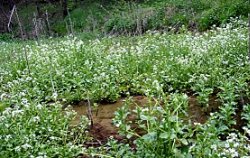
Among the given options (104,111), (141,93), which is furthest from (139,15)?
(104,111)

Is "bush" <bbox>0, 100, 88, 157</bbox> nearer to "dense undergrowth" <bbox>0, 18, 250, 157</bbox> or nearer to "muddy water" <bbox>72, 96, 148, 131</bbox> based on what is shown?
"dense undergrowth" <bbox>0, 18, 250, 157</bbox>

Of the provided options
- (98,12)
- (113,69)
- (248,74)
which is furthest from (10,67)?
(98,12)

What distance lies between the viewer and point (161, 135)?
2.70 m

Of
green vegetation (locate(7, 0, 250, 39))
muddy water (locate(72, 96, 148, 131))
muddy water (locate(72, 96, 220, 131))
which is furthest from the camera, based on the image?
green vegetation (locate(7, 0, 250, 39))

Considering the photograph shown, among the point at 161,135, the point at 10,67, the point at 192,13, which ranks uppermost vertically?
the point at 161,135

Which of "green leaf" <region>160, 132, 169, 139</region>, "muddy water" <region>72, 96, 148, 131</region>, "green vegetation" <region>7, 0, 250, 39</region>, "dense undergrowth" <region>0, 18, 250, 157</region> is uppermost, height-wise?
"green leaf" <region>160, 132, 169, 139</region>

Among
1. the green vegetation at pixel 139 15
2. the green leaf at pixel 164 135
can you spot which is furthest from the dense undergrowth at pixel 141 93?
the green vegetation at pixel 139 15

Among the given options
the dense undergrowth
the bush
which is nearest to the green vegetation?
the dense undergrowth

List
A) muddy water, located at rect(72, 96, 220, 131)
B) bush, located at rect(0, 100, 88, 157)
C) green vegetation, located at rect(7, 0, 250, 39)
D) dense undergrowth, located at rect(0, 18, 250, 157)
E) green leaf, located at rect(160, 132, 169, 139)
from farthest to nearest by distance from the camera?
green vegetation, located at rect(7, 0, 250, 39) < muddy water, located at rect(72, 96, 220, 131) < bush, located at rect(0, 100, 88, 157) < dense undergrowth, located at rect(0, 18, 250, 157) < green leaf, located at rect(160, 132, 169, 139)

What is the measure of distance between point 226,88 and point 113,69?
1.60m

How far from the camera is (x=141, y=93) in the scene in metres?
4.62

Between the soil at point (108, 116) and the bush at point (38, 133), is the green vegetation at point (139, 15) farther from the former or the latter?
the bush at point (38, 133)

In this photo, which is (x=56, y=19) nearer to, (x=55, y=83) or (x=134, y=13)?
(x=134, y=13)

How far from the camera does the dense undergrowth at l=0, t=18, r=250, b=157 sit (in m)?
2.81
